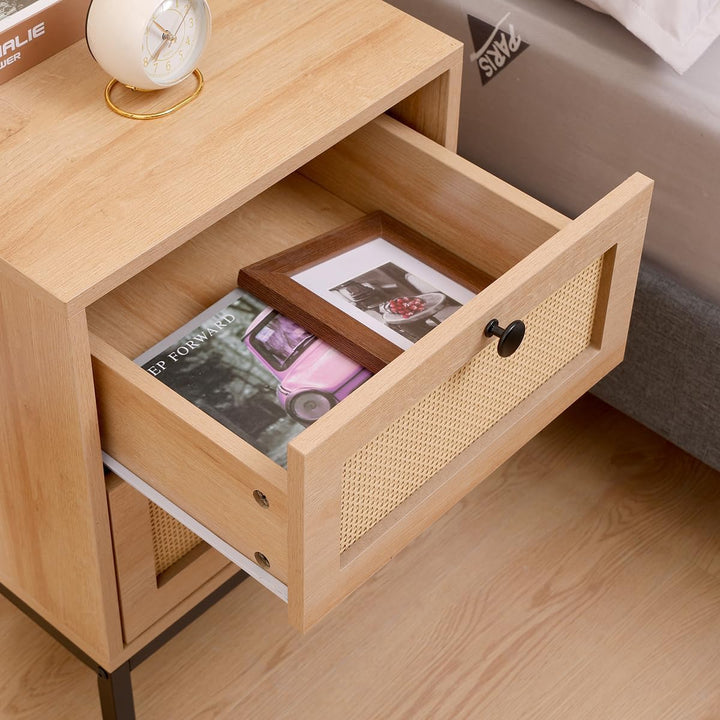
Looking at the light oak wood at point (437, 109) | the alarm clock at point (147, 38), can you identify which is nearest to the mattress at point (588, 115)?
the light oak wood at point (437, 109)

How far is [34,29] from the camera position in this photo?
1037mm

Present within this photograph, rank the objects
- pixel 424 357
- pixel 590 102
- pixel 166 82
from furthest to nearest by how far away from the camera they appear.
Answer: pixel 590 102 < pixel 166 82 < pixel 424 357

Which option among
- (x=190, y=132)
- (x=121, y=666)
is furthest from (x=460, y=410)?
(x=121, y=666)

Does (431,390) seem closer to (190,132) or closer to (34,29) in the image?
(190,132)

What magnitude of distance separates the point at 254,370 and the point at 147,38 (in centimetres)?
27

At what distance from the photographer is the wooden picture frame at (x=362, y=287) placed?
1058 millimetres

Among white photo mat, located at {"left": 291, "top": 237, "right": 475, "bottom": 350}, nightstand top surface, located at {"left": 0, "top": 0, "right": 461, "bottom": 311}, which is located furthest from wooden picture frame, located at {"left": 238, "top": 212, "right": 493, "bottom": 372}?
nightstand top surface, located at {"left": 0, "top": 0, "right": 461, "bottom": 311}

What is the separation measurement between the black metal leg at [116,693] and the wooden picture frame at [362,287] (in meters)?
0.37

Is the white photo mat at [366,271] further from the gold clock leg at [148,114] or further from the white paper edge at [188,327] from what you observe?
the gold clock leg at [148,114]

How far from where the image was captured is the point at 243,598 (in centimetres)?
142

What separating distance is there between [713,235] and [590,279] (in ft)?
0.98

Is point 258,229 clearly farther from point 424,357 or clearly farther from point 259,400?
point 424,357

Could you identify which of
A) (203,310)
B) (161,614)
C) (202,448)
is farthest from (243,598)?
(202,448)

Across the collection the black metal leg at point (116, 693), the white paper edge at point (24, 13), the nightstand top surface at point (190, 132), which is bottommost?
the black metal leg at point (116, 693)
